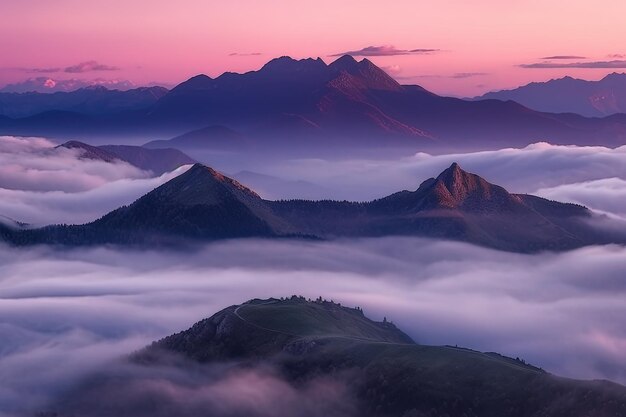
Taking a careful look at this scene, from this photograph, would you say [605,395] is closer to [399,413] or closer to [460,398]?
[460,398]

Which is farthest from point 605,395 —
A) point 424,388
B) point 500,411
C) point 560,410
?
point 424,388

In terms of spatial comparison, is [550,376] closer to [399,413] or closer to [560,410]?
[560,410]

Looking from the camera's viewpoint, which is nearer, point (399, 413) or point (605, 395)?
point (605, 395)

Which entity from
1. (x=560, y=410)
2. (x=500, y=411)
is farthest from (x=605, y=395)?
(x=500, y=411)

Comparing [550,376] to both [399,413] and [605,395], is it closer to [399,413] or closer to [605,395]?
[605,395]

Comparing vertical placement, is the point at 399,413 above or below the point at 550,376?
below

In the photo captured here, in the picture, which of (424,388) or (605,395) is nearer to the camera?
(605,395)

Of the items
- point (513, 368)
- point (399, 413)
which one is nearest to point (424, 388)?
point (399, 413)
